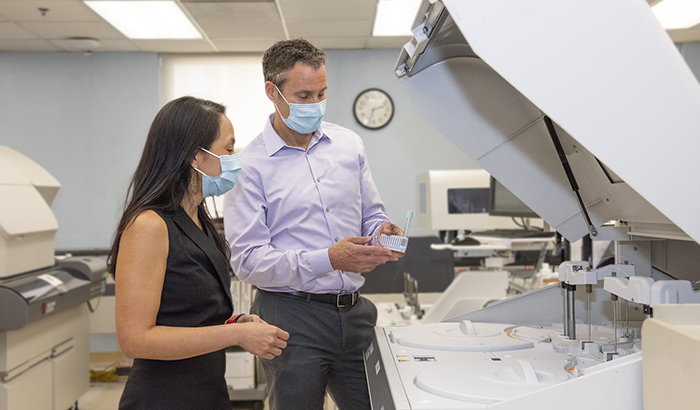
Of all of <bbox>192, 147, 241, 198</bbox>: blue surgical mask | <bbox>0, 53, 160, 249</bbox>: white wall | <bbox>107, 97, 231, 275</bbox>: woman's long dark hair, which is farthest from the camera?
<bbox>0, 53, 160, 249</bbox>: white wall

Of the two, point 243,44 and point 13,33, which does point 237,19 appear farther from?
point 13,33

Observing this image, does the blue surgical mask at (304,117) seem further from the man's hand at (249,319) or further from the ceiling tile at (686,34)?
the ceiling tile at (686,34)

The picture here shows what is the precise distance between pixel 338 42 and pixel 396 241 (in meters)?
4.15

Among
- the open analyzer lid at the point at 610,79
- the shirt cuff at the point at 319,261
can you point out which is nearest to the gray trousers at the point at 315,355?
the shirt cuff at the point at 319,261

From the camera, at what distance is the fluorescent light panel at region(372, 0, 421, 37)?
4344mm

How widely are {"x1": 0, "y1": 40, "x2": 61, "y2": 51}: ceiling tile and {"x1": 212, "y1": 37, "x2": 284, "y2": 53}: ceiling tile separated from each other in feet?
4.80

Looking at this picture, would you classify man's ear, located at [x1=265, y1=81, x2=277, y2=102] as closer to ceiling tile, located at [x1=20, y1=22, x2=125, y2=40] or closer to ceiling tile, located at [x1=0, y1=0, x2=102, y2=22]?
ceiling tile, located at [x1=0, y1=0, x2=102, y2=22]

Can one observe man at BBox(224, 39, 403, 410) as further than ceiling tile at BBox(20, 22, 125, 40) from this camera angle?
No

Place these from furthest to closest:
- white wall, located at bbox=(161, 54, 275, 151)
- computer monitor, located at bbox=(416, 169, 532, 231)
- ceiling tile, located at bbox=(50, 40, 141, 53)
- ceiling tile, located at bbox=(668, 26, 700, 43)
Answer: white wall, located at bbox=(161, 54, 275, 151) < ceiling tile, located at bbox=(50, 40, 141, 53) < ceiling tile, located at bbox=(668, 26, 700, 43) < computer monitor, located at bbox=(416, 169, 532, 231)

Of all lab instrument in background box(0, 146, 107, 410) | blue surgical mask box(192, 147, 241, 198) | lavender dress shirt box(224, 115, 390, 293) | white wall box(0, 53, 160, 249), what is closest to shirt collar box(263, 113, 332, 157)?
lavender dress shirt box(224, 115, 390, 293)

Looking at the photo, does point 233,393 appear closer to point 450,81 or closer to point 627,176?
point 450,81

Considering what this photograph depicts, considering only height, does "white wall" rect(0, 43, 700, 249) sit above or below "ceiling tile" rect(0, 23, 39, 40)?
below

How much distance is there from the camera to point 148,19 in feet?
15.1

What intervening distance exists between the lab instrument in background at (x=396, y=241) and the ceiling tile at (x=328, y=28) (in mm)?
3535
